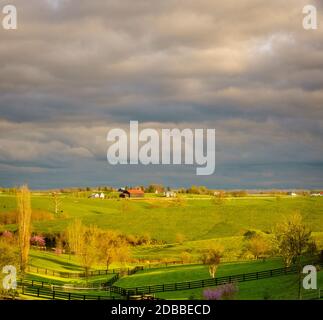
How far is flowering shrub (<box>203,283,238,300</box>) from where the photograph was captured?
50219mm

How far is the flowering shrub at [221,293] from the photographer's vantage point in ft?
165

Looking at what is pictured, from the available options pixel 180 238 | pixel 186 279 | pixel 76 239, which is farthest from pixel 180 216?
pixel 186 279

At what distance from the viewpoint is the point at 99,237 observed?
87312 millimetres

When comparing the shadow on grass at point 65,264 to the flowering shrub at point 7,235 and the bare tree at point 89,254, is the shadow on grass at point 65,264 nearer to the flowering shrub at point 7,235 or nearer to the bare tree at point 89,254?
the bare tree at point 89,254

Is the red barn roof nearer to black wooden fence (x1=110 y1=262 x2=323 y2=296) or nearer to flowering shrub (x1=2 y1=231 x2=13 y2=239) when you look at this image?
flowering shrub (x1=2 y1=231 x2=13 y2=239)

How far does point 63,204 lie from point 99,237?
47.1 meters

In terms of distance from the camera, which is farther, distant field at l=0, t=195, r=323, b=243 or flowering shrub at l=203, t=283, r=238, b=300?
distant field at l=0, t=195, r=323, b=243

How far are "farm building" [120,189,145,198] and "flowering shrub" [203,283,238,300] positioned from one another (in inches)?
3549

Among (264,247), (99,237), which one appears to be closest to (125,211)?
(99,237)

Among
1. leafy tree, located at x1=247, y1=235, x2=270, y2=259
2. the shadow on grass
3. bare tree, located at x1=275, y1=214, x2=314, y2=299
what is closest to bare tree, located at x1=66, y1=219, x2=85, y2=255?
the shadow on grass

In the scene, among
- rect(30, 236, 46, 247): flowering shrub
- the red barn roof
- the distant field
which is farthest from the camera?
the red barn roof

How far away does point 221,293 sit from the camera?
172 ft

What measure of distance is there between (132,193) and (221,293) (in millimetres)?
96604
